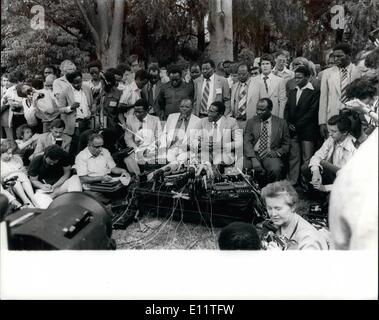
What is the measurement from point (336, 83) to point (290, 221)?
4.17 feet

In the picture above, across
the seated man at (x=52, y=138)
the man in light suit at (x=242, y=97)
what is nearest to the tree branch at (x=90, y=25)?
the seated man at (x=52, y=138)

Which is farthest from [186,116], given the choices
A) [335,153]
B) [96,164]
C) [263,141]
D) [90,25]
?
[335,153]

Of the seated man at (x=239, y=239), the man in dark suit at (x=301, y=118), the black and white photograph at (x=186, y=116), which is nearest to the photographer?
the seated man at (x=239, y=239)

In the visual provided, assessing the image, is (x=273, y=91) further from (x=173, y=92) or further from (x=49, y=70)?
(x=49, y=70)

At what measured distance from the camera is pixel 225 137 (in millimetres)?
4531

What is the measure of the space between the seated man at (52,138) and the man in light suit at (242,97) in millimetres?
1471

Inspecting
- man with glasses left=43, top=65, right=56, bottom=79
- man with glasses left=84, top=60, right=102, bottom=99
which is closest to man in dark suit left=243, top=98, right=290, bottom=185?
man with glasses left=84, top=60, right=102, bottom=99

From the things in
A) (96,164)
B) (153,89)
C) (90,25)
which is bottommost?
(96,164)

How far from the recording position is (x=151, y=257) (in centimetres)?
415

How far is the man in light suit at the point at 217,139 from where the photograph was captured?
4480 millimetres

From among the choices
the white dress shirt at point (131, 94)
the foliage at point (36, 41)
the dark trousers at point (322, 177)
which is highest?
the foliage at point (36, 41)

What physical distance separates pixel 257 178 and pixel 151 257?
1080mm

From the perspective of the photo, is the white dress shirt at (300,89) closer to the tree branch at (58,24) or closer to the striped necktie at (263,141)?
the striped necktie at (263,141)

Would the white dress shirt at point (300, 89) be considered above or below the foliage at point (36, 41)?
below
